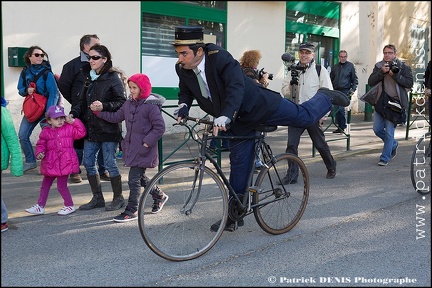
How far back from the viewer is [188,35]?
4.79 metres

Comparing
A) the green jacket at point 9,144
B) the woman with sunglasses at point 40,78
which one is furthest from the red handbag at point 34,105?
the green jacket at point 9,144

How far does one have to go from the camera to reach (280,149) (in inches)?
422

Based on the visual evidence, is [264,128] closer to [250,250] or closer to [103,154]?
[250,250]

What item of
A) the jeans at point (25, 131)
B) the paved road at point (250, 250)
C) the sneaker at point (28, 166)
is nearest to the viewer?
the paved road at point (250, 250)

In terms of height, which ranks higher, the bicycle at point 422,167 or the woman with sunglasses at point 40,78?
the woman with sunglasses at point 40,78

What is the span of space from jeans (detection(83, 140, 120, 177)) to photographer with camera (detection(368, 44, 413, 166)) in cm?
444

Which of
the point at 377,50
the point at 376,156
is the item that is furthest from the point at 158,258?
the point at 377,50

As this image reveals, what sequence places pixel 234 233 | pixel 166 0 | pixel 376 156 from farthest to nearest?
pixel 376 156
pixel 234 233
pixel 166 0

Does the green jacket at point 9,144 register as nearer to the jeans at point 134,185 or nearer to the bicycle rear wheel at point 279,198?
the jeans at point 134,185

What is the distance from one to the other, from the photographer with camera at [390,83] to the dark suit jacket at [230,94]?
391 centimetres

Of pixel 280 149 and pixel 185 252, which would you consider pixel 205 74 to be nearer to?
pixel 185 252

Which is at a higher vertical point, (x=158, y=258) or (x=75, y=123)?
(x=75, y=123)

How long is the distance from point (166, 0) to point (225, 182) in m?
1.68

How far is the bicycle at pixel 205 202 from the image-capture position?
4.70 metres
